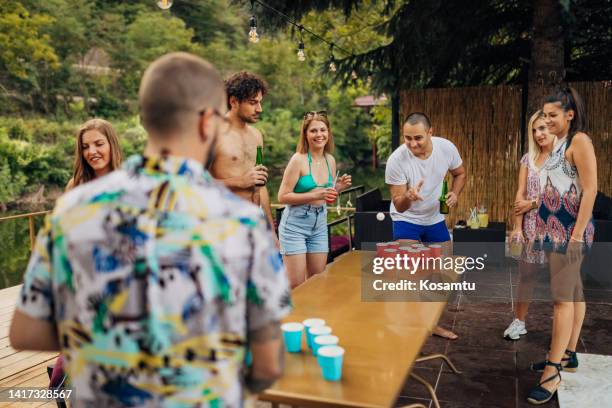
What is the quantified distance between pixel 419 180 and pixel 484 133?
4534 millimetres

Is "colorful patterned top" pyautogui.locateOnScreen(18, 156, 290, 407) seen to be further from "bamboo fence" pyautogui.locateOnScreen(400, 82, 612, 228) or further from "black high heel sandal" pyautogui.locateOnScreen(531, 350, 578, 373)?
"bamboo fence" pyautogui.locateOnScreen(400, 82, 612, 228)

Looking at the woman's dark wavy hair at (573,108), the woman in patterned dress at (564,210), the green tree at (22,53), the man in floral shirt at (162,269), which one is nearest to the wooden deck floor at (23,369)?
the man in floral shirt at (162,269)

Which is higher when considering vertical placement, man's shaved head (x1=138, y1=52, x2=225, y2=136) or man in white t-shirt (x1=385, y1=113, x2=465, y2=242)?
→ man's shaved head (x1=138, y1=52, x2=225, y2=136)

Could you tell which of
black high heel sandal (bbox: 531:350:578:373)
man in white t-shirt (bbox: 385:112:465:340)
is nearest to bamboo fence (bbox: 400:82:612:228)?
man in white t-shirt (bbox: 385:112:465:340)

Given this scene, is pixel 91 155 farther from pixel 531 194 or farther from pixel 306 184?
pixel 531 194

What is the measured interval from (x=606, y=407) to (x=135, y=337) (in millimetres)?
2628

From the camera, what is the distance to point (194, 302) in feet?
3.09

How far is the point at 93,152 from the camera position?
248 cm

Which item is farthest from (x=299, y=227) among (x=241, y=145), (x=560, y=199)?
(x=560, y=199)

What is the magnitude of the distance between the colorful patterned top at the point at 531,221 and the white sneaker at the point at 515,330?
834mm

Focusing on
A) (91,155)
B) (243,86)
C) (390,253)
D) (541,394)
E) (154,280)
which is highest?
(243,86)

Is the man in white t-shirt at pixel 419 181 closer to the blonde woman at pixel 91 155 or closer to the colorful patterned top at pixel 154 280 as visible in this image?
the blonde woman at pixel 91 155

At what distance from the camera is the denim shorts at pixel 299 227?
11.3 feet

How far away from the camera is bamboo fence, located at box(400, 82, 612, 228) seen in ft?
24.4
